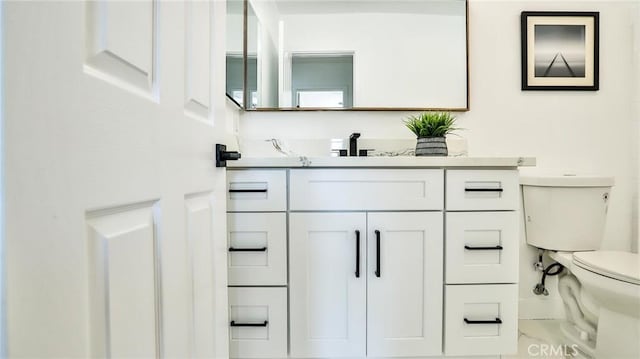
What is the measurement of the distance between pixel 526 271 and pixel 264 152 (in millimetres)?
1580

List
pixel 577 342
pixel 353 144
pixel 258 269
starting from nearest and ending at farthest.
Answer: pixel 258 269
pixel 577 342
pixel 353 144

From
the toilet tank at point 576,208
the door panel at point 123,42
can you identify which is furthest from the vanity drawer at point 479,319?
the door panel at point 123,42

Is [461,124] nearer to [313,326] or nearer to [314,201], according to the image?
[314,201]

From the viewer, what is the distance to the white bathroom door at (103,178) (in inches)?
10.7

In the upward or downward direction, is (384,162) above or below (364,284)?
above

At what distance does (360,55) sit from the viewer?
164cm

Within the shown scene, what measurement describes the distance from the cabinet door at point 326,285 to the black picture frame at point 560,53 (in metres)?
1.37

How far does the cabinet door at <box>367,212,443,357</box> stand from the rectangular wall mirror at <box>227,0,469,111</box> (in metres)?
0.76

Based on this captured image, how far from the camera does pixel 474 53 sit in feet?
5.50

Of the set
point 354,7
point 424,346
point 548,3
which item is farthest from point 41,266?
point 548,3

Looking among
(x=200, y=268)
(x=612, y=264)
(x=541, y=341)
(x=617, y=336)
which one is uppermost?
(x=200, y=268)

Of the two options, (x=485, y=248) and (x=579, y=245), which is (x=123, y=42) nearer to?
(x=485, y=248)

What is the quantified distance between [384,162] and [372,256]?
35 cm

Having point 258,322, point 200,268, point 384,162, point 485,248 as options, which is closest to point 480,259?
point 485,248
